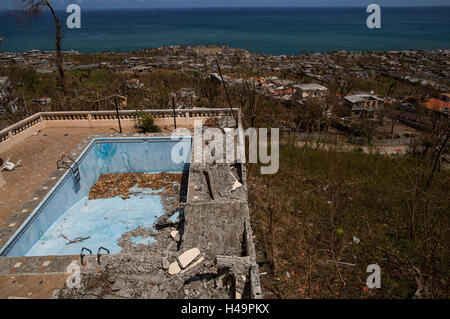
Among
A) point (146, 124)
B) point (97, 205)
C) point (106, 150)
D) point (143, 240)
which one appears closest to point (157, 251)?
point (143, 240)

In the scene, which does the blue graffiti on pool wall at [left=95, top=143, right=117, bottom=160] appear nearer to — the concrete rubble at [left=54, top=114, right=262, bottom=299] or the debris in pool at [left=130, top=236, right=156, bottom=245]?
the debris in pool at [left=130, top=236, right=156, bottom=245]

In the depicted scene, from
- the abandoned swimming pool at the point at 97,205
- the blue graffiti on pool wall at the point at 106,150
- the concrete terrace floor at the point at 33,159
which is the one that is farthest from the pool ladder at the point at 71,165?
the blue graffiti on pool wall at the point at 106,150

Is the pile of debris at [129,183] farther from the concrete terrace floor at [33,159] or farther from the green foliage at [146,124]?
the green foliage at [146,124]

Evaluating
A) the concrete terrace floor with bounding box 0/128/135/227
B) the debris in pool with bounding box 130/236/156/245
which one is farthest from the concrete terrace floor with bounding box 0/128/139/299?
the debris in pool with bounding box 130/236/156/245

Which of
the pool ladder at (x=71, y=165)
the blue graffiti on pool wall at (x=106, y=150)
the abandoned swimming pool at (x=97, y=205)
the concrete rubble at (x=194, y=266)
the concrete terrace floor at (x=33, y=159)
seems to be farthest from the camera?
the blue graffiti on pool wall at (x=106, y=150)

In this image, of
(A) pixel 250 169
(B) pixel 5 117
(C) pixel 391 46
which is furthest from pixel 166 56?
(C) pixel 391 46
